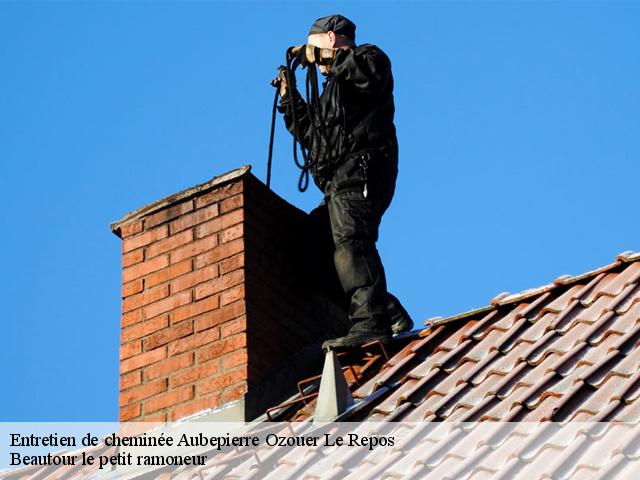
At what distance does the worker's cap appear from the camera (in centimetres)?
933

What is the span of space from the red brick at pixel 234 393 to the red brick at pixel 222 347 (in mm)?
223

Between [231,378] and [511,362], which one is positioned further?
[231,378]

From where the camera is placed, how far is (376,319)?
852 centimetres

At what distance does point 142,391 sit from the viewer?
28.6ft

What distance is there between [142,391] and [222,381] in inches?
22.7

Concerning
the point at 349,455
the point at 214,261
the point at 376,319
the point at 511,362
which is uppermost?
the point at 214,261

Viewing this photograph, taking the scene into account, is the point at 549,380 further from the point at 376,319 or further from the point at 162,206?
the point at 162,206

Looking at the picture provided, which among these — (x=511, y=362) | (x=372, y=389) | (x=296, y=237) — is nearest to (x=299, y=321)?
(x=296, y=237)

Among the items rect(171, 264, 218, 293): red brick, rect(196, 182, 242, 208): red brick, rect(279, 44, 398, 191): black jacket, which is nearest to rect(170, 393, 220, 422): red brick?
rect(171, 264, 218, 293): red brick

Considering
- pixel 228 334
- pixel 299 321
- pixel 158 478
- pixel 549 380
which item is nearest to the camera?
pixel 549 380

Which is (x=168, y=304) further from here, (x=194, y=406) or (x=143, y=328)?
(x=194, y=406)

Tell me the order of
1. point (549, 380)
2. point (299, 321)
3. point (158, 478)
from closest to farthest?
point (549, 380) < point (158, 478) < point (299, 321)

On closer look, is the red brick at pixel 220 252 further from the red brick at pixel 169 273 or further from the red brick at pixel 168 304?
A: the red brick at pixel 168 304

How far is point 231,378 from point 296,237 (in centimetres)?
122
